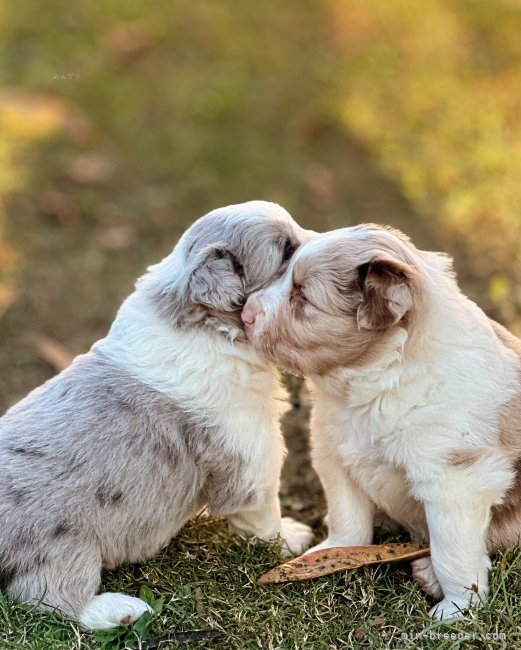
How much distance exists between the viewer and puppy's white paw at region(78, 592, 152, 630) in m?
4.43

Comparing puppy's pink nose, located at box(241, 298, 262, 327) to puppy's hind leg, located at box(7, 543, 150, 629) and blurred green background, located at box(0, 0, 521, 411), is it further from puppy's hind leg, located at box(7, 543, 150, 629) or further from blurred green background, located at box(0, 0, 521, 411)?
blurred green background, located at box(0, 0, 521, 411)

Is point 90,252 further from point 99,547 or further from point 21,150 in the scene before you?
point 99,547

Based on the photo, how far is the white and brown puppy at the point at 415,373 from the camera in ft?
14.2

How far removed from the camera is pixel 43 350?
7020 mm

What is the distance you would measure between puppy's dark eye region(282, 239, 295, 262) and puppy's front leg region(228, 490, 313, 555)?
1238 millimetres

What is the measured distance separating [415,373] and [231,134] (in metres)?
6.47

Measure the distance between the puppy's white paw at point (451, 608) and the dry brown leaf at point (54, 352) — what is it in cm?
341

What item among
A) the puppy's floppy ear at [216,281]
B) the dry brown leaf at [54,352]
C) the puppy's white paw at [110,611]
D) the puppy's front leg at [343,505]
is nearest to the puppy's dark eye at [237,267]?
the puppy's floppy ear at [216,281]

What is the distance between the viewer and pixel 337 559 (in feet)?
15.8

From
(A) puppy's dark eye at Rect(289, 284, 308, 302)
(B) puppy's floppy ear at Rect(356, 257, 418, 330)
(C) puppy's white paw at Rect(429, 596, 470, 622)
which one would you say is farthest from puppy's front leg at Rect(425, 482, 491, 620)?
(A) puppy's dark eye at Rect(289, 284, 308, 302)

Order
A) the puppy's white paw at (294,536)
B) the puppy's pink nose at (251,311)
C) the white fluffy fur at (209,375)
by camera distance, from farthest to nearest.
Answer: the puppy's white paw at (294,536), the white fluffy fur at (209,375), the puppy's pink nose at (251,311)

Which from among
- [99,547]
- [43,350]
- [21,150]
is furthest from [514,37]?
[99,547]

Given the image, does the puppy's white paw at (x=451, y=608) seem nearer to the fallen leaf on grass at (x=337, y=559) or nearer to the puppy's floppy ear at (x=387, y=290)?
the fallen leaf on grass at (x=337, y=559)

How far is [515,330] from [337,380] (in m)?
2.57
